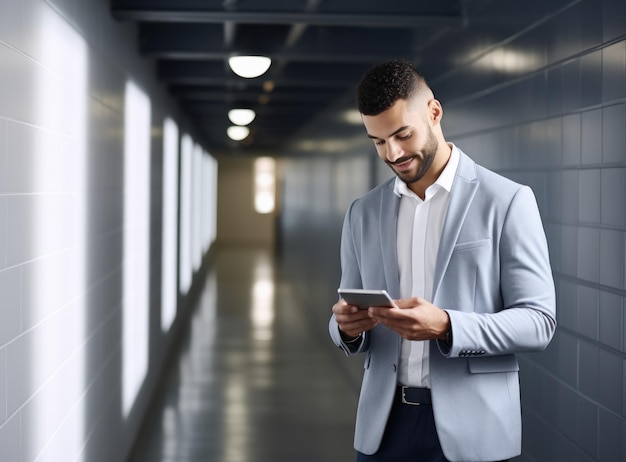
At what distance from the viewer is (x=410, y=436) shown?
1957 mm

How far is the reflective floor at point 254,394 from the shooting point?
4926mm

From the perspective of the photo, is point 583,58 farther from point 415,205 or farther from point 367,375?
point 367,375

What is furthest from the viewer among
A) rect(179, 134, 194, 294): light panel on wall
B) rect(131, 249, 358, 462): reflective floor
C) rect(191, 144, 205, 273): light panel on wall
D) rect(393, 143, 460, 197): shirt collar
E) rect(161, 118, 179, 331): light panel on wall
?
rect(191, 144, 205, 273): light panel on wall

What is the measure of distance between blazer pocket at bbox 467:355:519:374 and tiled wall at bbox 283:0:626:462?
67cm

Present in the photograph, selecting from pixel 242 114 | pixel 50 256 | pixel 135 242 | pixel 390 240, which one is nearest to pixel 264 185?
pixel 242 114

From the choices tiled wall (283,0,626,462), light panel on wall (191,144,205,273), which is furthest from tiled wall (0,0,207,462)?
light panel on wall (191,144,205,273)

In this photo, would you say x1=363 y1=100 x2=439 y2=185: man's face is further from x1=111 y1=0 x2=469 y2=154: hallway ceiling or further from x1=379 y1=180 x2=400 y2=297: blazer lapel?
x1=111 y1=0 x2=469 y2=154: hallway ceiling

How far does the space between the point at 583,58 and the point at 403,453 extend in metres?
1.46

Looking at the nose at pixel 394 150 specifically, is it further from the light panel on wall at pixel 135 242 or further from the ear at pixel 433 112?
the light panel on wall at pixel 135 242

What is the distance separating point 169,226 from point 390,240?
20.3 feet

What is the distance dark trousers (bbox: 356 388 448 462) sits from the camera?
193 cm

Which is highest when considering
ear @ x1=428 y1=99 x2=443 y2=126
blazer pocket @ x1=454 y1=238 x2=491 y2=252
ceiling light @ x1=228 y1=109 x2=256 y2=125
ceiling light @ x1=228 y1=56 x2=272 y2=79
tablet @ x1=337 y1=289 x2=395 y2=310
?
ceiling light @ x1=228 y1=109 x2=256 y2=125

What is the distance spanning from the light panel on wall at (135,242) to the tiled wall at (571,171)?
2208 millimetres

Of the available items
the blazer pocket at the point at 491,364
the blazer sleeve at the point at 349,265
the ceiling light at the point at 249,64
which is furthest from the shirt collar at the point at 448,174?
the ceiling light at the point at 249,64
